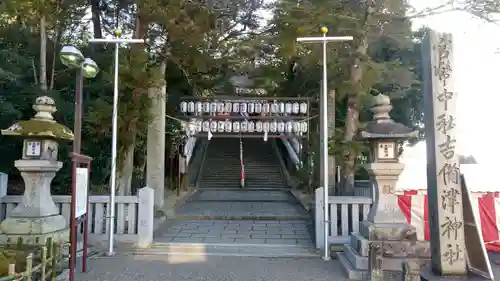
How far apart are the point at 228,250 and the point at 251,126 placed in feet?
15.5

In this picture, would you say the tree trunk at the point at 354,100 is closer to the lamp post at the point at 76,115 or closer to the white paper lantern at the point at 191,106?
the white paper lantern at the point at 191,106

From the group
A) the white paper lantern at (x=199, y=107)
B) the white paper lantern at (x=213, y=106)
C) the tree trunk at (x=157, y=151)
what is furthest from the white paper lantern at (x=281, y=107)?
the tree trunk at (x=157, y=151)

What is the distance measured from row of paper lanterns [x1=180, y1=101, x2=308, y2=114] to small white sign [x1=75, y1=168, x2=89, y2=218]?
617 cm

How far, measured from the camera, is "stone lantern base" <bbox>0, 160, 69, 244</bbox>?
19.8 ft

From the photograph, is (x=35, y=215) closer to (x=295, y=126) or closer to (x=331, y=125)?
(x=295, y=126)

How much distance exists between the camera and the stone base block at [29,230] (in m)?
5.98

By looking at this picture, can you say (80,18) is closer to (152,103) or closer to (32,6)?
(32,6)

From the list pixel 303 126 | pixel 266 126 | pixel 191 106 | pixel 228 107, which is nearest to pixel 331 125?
pixel 303 126

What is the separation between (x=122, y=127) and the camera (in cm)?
1019

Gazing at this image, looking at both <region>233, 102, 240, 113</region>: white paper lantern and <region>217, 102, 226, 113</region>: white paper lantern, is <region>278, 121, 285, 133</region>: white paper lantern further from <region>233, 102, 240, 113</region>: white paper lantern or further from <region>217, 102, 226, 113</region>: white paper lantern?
<region>217, 102, 226, 113</region>: white paper lantern

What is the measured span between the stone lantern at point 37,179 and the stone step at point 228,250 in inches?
90.3

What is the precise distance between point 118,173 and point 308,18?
675 centimetres

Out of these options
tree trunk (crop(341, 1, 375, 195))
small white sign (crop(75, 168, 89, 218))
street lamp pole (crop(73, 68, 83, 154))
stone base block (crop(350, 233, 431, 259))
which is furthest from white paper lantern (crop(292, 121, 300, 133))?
small white sign (crop(75, 168, 89, 218))

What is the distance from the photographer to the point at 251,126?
12000 millimetres
